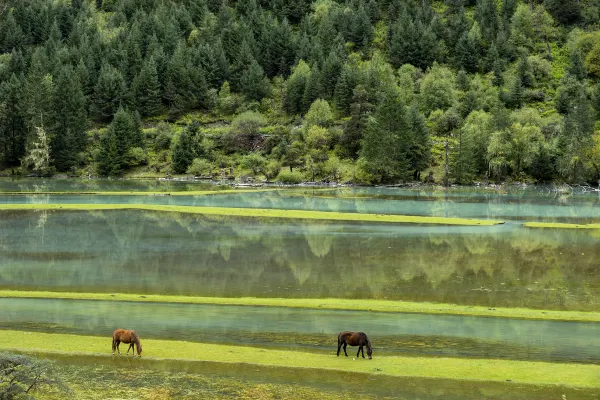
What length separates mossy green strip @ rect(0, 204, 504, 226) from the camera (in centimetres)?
6153

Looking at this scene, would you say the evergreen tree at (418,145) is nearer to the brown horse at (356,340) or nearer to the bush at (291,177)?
the bush at (291,177)

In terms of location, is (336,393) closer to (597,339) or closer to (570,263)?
(597,339)

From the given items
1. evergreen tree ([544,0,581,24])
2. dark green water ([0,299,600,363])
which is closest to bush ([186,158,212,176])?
dark green water ([0,299,600,363])

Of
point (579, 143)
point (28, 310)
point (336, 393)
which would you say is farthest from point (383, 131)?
point (336, 393)

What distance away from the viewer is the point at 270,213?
217 ft

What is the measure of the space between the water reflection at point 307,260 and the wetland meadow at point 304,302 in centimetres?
16

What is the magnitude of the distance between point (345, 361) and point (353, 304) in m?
8.38

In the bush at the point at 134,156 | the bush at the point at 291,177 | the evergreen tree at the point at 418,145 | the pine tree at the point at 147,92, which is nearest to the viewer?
the evergreen tree at the point at 418,145

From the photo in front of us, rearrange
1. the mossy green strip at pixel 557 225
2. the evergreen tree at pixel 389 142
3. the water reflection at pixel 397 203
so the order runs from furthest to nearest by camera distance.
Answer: the evergreen tree at pixel 389 142 → the water reflection at pixel 397 203 → the mossy green strip at pixel 557 225

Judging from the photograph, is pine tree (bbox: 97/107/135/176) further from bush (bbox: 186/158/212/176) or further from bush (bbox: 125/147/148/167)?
bush (bbox: 186/158/212/176)

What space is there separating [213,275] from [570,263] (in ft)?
68.2

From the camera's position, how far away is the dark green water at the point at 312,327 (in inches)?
941

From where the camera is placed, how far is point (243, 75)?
17662 centimetres

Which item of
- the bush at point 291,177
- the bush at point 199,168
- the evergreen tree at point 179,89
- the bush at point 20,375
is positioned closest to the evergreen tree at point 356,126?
the bush at point 291,177
